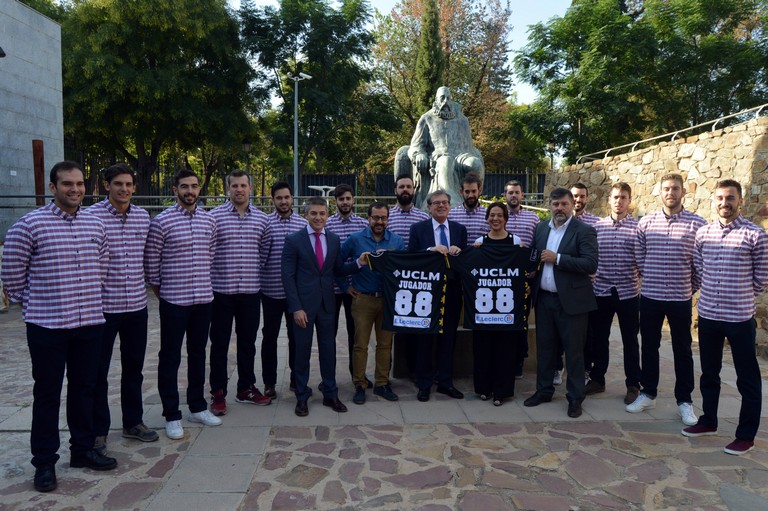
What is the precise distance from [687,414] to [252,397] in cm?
398

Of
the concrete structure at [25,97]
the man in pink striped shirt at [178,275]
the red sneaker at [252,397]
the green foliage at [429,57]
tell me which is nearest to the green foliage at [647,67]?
the green foliage at [429,57]

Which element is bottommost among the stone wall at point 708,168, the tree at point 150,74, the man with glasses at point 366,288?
the man with glasses at point 366,288

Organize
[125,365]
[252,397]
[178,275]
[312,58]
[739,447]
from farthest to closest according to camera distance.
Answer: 1. [312,58]
2. [252,397]
3. [178,275]
4. [125,365]
5. [739,447]

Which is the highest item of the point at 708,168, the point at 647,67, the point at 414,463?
the point at 647,67

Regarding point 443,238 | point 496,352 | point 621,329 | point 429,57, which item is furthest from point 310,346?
point 429,57

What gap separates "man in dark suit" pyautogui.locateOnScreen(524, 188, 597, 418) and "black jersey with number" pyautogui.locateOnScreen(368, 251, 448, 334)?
3.16 ft

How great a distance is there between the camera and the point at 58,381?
3.87m

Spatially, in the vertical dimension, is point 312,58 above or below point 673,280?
above

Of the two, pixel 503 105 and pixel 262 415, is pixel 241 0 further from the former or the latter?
pixel 262 415

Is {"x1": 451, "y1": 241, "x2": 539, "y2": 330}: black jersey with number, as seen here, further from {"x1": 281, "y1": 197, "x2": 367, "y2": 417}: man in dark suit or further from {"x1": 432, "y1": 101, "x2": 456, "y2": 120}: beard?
{"x1": 432, "y1": 101, "x2": 456, "y2": 120}: beard

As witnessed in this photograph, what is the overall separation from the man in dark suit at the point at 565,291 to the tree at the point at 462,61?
2878 cm

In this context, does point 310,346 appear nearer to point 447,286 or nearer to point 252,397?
point 252,397

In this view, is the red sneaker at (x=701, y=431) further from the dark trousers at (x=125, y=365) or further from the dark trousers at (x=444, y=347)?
the dark trousers at (x=125, y=365)

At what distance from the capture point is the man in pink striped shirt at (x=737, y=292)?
441 cm
